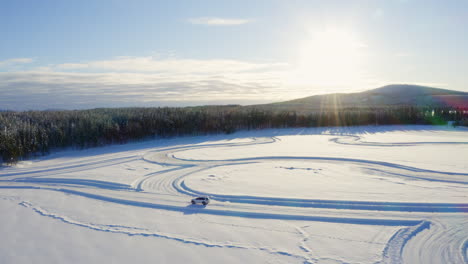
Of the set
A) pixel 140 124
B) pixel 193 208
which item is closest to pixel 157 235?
pixel 193 208

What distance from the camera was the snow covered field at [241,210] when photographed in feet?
11.4

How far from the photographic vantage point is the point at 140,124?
1410cm

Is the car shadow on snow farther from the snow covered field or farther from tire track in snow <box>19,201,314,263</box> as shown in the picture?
tire track in snow <box>19,201,314,263</box>

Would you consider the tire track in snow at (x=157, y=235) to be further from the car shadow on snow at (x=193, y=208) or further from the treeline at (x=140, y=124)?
the treeline at (x=140, y=124)

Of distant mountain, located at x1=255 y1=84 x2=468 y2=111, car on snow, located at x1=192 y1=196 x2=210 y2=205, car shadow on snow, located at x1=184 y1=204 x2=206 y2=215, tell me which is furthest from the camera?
distant mountain, located at x1=255 y1=84 x2=468 y2=111

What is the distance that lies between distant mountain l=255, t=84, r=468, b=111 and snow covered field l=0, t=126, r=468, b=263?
4059 cm

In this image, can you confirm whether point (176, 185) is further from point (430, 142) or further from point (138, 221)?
point (430, 142)

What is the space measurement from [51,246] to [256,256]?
2.30m

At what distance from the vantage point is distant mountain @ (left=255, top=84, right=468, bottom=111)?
1994 inches

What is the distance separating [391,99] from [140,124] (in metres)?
55.5

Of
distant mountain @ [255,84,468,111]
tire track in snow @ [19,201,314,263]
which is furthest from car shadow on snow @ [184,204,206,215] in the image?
distant mountain @ [255,84,468,111]

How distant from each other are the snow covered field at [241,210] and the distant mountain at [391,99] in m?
40.6

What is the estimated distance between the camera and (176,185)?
639cm

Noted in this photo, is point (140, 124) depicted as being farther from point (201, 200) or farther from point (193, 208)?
point (193, 208)
